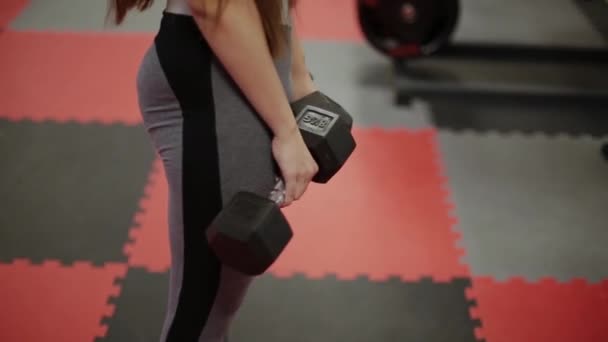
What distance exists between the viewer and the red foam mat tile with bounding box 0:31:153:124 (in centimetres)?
246

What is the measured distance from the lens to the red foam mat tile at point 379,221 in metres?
1.89

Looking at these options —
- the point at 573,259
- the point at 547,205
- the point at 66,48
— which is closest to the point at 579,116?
the point at 547,205

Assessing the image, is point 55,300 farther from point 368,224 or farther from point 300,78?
point 300,78

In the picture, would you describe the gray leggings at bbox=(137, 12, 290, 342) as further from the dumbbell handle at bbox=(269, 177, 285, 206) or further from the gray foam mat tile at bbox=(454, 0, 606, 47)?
the gray foam mat tile at bbox=(454, 0, 606, 47)

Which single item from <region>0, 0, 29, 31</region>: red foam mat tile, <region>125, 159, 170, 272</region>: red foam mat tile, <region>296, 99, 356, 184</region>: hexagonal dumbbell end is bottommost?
<region>125, 159, 170, 272</region>: red foam mat tile

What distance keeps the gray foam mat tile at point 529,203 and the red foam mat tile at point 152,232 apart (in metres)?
1.01

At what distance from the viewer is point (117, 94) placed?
2.55 meters

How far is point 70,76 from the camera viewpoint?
2.64 meters

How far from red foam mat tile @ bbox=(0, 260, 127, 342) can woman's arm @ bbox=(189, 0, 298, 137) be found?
3.62ft

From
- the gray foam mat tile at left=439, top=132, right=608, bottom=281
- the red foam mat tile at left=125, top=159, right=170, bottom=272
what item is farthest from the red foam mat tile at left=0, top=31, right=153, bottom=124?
the gray foam mat tile at left=439, top=132, right=608, bottom=281

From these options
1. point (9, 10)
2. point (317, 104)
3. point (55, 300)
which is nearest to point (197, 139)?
point (317, 104)

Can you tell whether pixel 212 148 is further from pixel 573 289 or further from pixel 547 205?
pixel 547 205

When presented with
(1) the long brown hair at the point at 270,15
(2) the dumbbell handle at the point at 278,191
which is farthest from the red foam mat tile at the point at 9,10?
(2) the dumbbell handle at the point at 278,191

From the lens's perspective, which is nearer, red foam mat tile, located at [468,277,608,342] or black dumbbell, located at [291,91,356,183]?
black dumbbell, located at [291,91,356,183]
